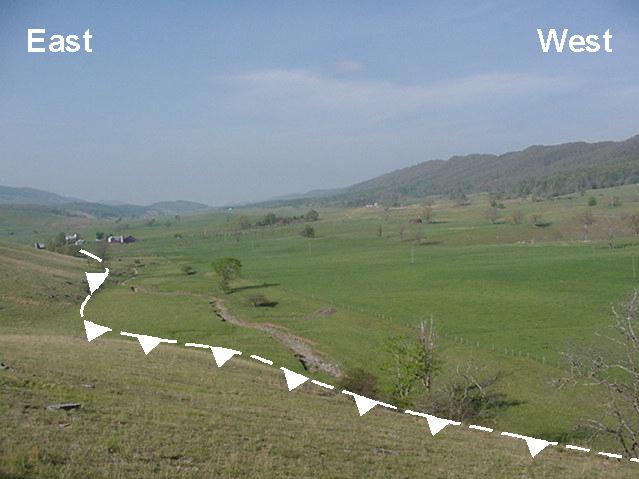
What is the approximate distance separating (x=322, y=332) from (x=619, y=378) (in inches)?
973

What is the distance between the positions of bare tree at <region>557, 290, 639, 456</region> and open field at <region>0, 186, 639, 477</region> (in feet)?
5.01

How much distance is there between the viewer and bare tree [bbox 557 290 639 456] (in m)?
19.9

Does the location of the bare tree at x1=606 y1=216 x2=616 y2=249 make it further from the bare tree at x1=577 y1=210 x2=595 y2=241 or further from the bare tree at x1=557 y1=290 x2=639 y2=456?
the bare tree at x1=557 y1=290 x2=639 y2=456

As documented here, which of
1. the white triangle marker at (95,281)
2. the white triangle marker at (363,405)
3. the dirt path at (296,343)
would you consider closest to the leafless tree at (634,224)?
the dirt path at (296,343)

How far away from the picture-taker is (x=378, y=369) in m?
42.4

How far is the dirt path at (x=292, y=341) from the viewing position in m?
43.2

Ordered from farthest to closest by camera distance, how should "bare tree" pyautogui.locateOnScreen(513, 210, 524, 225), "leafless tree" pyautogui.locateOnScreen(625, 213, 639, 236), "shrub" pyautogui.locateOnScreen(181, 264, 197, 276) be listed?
"bare tree" pyautogui.locateOnScreen(513, 210, 524, 225)
"leafless tree" pyautogui.locateOnScreen(625, 213, 639, 236)
"shrub" pyautogui.locateOnScreen(181, 264, 197, 276)

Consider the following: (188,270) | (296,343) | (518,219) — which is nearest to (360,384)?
(296,343)

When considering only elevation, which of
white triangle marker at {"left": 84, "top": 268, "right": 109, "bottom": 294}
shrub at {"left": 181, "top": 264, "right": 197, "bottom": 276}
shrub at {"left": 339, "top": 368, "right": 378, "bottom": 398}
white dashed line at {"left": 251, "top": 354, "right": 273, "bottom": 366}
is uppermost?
shrub at {"left": 339, "top": 368, "right": 378, "bottom": 398}

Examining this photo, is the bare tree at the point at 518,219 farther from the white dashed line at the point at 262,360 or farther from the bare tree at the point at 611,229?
the white dashed line at the point at 262,360

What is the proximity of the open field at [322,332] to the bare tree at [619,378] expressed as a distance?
1.53 meters

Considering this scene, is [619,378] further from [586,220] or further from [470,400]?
Answer: [586,220]

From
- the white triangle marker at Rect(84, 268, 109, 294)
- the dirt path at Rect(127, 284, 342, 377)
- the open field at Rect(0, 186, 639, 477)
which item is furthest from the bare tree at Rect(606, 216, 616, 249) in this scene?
the white triangle marker at Rect(84, 268, 109, 294)

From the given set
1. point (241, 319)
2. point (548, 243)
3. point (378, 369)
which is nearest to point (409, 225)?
point (548, 243)
